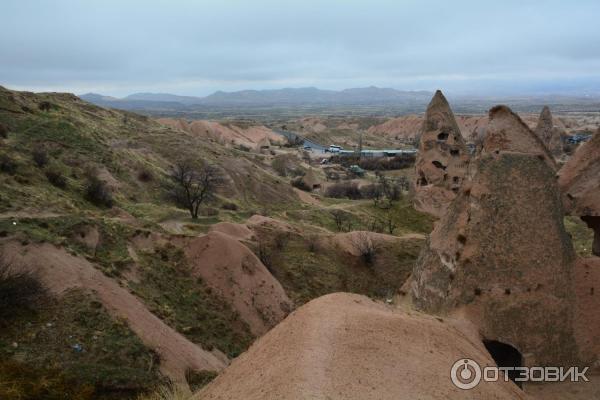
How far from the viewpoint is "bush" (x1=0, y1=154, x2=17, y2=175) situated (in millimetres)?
19359

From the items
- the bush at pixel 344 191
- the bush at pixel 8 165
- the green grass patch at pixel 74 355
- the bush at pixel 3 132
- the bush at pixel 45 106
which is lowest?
the bush at pixel 344 191

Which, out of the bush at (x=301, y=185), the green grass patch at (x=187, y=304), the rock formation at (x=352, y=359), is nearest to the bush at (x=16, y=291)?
the green grass patch at (x=187, y=304)

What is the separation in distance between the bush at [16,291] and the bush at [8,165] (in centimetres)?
1017

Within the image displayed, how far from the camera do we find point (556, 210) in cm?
916

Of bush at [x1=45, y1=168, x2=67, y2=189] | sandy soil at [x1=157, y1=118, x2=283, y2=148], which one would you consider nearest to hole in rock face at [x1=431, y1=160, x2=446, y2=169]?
bush at [x1=45, y1=168, x2=67, y2=189]

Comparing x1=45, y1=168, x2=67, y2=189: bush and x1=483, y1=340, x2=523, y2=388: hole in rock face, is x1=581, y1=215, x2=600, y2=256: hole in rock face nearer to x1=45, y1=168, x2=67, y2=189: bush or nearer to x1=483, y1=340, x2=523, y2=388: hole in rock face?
x1=483, y1=340, x2=523, y2=388: hole in rock face

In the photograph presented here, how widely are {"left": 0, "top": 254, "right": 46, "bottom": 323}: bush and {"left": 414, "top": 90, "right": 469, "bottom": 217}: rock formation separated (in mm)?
19215

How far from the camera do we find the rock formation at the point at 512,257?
28.2ft

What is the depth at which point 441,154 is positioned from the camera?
25.2 meters

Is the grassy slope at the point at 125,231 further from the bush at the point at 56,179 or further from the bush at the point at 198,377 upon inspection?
the bush at the point at 56,179

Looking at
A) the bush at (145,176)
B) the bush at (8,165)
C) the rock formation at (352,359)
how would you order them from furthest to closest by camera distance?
the bush at (145,176) → the bush at (8,165) → the rock formation at (352,359)

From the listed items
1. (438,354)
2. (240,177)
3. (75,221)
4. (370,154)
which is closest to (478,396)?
(438,354)

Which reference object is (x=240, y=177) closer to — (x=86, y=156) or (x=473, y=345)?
(x=86, y=156)

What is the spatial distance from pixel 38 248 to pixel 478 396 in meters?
10.5
